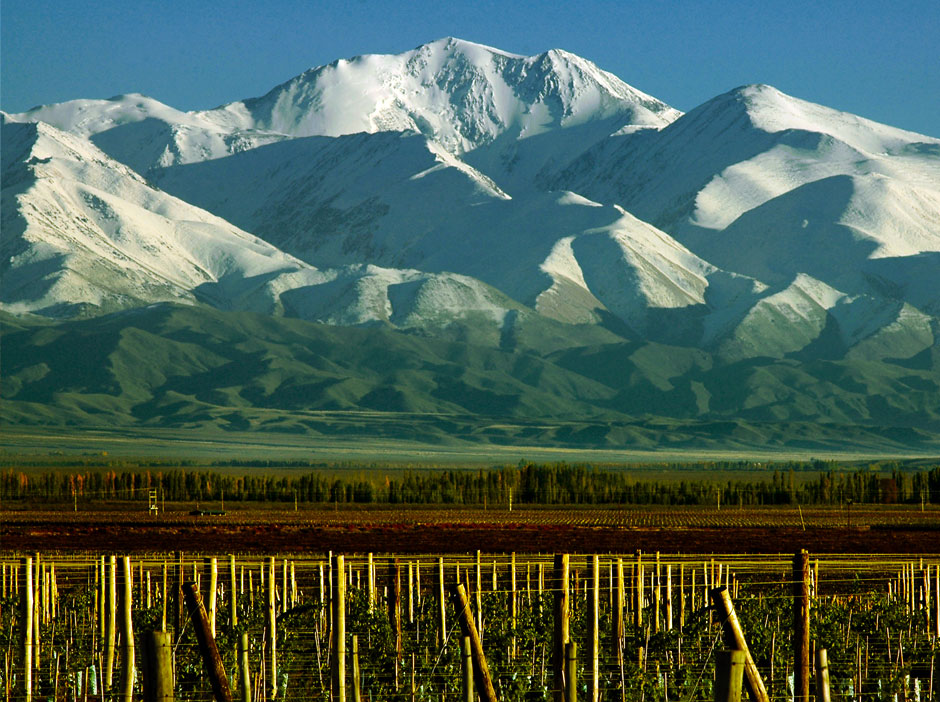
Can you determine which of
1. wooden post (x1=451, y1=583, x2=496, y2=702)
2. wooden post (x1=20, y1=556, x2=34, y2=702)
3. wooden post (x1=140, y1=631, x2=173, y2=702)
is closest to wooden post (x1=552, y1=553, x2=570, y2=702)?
wooden post (x1=451, y1=583, x2=496, y2=702)

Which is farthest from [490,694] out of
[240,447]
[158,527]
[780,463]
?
[240,447]

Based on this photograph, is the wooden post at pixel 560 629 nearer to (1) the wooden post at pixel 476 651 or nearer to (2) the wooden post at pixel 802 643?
(1) the wooden post at pixel 476 651

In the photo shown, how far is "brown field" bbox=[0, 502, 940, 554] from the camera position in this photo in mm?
42938

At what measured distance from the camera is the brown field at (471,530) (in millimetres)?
42938

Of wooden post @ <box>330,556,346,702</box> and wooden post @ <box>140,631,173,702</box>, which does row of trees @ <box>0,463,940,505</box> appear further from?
wooden post @ <box>140,631,173,702</box>

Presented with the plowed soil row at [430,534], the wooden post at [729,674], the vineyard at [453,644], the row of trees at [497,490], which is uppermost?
the row of trees at [497,490]

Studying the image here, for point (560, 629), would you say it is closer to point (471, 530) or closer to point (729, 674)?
point (729, 674)

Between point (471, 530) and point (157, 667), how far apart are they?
43.2 metres

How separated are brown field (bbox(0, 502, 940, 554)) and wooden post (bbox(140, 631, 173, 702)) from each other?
97.4 feet

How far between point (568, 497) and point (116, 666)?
2508 inches

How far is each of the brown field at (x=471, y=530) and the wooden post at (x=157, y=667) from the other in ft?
97.4

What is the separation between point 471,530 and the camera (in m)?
53.3

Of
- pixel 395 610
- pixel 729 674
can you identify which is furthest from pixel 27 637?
pixel 729 674

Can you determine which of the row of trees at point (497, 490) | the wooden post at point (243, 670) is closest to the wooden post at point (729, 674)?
the wooden post at point (243, 670)
